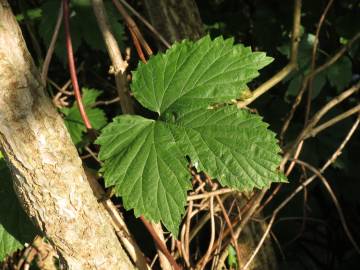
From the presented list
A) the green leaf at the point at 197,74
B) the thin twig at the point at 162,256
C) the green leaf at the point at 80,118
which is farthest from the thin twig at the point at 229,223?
the green leaf at the point at 80,118

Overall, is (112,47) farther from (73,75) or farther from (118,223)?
(118,223)

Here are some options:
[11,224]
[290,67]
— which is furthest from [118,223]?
[290,67]

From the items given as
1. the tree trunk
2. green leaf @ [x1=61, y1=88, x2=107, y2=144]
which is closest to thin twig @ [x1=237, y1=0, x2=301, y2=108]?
the tree trunk

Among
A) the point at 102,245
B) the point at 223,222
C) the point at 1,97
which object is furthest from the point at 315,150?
the point at 1,97

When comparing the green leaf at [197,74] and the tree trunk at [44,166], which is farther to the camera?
the green leaf at [197,74]

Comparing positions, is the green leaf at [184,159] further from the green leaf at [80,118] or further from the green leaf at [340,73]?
the green leaf at [340,73]

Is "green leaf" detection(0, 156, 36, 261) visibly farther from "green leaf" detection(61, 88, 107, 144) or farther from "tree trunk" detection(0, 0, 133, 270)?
"green leaf" detection(61, 88, 107, 144)
